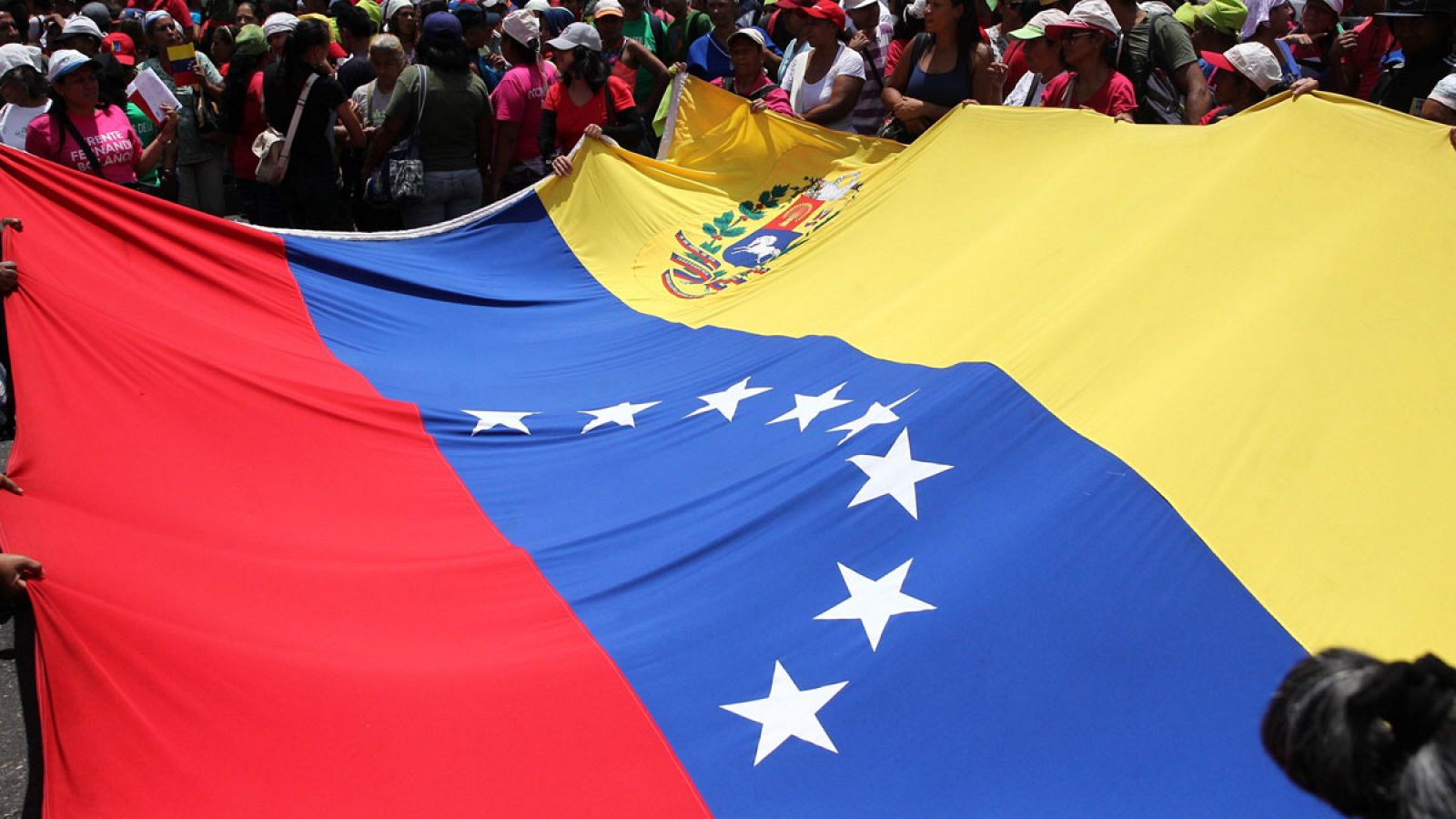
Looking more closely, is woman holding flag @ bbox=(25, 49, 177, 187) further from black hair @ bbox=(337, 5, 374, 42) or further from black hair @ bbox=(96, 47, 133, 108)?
black hair @ bbox=(337, 5, 374, 42)

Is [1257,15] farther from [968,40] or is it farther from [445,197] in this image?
[445,197]

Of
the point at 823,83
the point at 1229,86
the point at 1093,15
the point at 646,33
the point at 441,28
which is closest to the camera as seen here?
the point at 1229,86

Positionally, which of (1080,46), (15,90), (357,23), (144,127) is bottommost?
(357,23)

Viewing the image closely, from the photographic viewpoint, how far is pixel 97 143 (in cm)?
684

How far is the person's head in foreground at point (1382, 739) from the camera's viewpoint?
4.84ft

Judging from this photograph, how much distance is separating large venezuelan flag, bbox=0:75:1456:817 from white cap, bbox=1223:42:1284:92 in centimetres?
68

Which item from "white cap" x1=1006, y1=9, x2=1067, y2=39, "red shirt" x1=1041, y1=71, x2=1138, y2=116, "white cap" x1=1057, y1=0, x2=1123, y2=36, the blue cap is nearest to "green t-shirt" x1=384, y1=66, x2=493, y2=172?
the blue cap

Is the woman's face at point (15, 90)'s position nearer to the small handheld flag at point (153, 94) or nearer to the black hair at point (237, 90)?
the small handheld flag at point (153, 94)

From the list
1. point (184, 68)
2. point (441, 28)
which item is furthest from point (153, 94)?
point (184, 68)

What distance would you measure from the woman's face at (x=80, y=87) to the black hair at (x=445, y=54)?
1900mm

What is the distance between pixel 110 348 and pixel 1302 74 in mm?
6621

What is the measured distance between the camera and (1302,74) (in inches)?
310

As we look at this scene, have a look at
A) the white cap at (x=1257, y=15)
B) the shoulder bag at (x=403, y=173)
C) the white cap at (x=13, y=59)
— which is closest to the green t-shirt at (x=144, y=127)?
the white cap at (x=13, y=59)

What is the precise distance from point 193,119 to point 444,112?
213 cm
